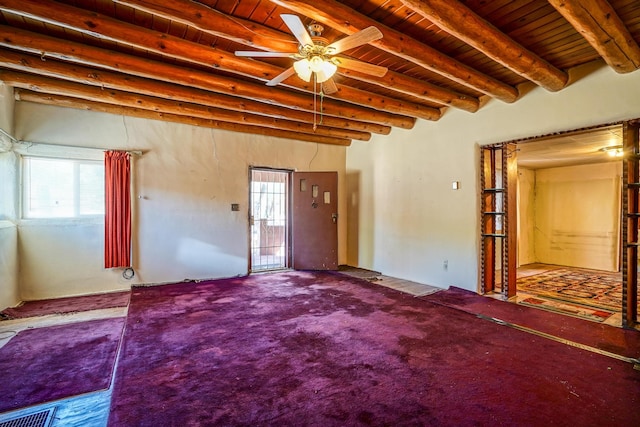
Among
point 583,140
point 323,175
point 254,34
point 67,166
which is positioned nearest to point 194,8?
point 254,34

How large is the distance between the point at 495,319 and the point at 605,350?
34.8 inches

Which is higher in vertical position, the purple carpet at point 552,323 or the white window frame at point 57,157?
the white window frame at point 57,157

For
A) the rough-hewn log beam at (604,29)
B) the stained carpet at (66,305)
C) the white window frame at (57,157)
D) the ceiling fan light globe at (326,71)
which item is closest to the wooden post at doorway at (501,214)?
the rough-hewn log beam at (604,29)

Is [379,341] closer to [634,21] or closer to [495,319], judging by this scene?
[495,319]

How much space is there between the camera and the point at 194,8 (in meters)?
2.33

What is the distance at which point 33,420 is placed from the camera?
174 cm

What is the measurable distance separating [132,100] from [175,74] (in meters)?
1.14

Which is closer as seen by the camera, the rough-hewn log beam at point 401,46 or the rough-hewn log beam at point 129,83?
the rough-hewn log beam at point 401,46

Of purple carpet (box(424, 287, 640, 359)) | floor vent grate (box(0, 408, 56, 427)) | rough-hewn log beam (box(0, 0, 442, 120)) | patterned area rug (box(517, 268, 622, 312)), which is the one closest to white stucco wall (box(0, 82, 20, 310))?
rough-hewn log beam (box(0, 0, 442, 120))

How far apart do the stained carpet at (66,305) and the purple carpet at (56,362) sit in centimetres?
65

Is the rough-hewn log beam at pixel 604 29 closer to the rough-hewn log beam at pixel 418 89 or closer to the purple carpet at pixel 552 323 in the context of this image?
the rough-hewn log beam at pixel 418 89

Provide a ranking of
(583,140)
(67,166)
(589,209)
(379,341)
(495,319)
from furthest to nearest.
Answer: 1. (589,209)
2. (583,140)
3. (67,166)
4. (495,319)
5. (379,341)

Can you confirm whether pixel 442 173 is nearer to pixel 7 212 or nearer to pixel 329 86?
pixel 329 86

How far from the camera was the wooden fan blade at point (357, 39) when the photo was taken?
6.84 ft
